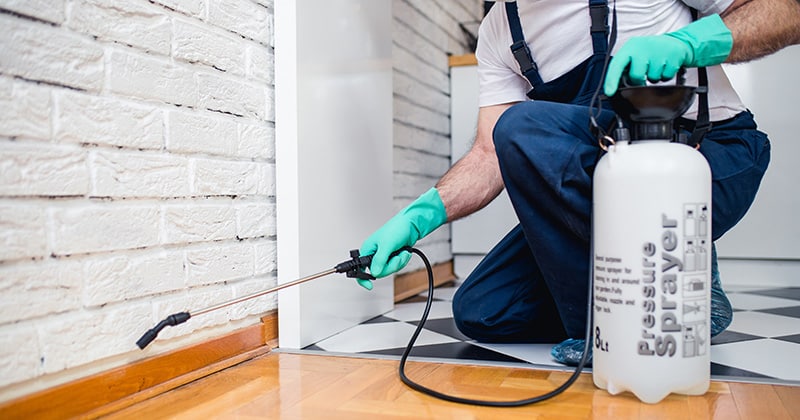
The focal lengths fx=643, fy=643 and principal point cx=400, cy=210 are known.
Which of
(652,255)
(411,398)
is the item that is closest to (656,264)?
(652,255)

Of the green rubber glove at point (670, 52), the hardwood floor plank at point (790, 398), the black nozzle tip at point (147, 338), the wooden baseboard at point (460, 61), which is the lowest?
the hardwood floor plank at point (790, 398)

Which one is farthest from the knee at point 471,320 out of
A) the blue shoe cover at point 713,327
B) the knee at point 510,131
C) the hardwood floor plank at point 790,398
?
the hardwood floor plank at point 790,398

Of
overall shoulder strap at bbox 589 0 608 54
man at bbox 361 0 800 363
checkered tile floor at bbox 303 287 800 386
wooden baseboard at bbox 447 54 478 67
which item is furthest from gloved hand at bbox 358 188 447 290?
wooden baseboard at bbox 447 54 478 67

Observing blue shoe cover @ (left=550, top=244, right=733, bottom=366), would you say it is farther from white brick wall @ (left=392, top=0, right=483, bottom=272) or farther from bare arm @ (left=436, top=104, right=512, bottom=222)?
white brick wall @ (left=392, top=0, right=483, bottom=272)

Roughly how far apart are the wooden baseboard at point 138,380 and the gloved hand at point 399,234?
23 cm

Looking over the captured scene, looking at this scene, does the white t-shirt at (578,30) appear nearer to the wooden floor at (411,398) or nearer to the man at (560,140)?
the man at (560,140)

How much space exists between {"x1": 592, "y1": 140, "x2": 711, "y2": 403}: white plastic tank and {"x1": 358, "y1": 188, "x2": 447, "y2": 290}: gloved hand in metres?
0.37

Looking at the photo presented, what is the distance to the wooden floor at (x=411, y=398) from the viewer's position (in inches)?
30.8

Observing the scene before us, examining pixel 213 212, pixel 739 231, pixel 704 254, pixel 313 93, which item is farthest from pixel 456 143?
pixel 704 254

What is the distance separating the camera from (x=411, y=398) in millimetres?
851

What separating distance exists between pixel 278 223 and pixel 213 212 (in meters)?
0.16

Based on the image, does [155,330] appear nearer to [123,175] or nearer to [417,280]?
[123,175]

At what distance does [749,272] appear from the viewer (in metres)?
2.03

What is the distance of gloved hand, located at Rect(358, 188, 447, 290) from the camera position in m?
1.05
